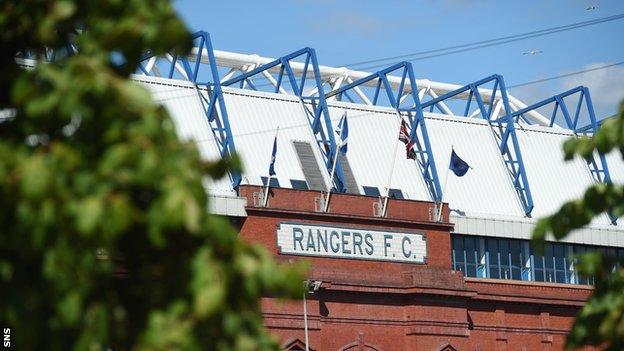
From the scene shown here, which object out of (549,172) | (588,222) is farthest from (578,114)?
(588,222)

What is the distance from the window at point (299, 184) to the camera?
226 ft

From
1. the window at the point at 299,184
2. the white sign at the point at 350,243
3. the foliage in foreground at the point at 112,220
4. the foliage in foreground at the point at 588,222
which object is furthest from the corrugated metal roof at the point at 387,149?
the foliage in foreground at the point at 112,220

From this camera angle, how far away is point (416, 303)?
6631 cm

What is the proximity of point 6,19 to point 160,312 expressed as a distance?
3330mm

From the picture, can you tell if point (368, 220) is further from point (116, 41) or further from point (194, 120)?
point (116, 41)

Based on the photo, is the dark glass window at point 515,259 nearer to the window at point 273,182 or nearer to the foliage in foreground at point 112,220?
the window at point 273,182

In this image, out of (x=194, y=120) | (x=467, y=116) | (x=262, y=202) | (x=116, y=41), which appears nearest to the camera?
(x=116, y=41)

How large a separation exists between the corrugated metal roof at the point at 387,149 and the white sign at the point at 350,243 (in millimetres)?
3794

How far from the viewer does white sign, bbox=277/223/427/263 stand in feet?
211

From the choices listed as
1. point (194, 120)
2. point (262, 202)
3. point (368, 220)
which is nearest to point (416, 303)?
point (368, 220)

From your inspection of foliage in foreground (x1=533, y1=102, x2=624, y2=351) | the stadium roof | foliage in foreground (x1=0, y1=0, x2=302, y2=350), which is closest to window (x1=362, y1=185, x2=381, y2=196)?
the stadium roof

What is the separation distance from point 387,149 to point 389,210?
7462 millimetres

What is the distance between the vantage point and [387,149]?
7444 centimetres

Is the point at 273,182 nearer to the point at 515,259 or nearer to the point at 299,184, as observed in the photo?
the point at 299,184
